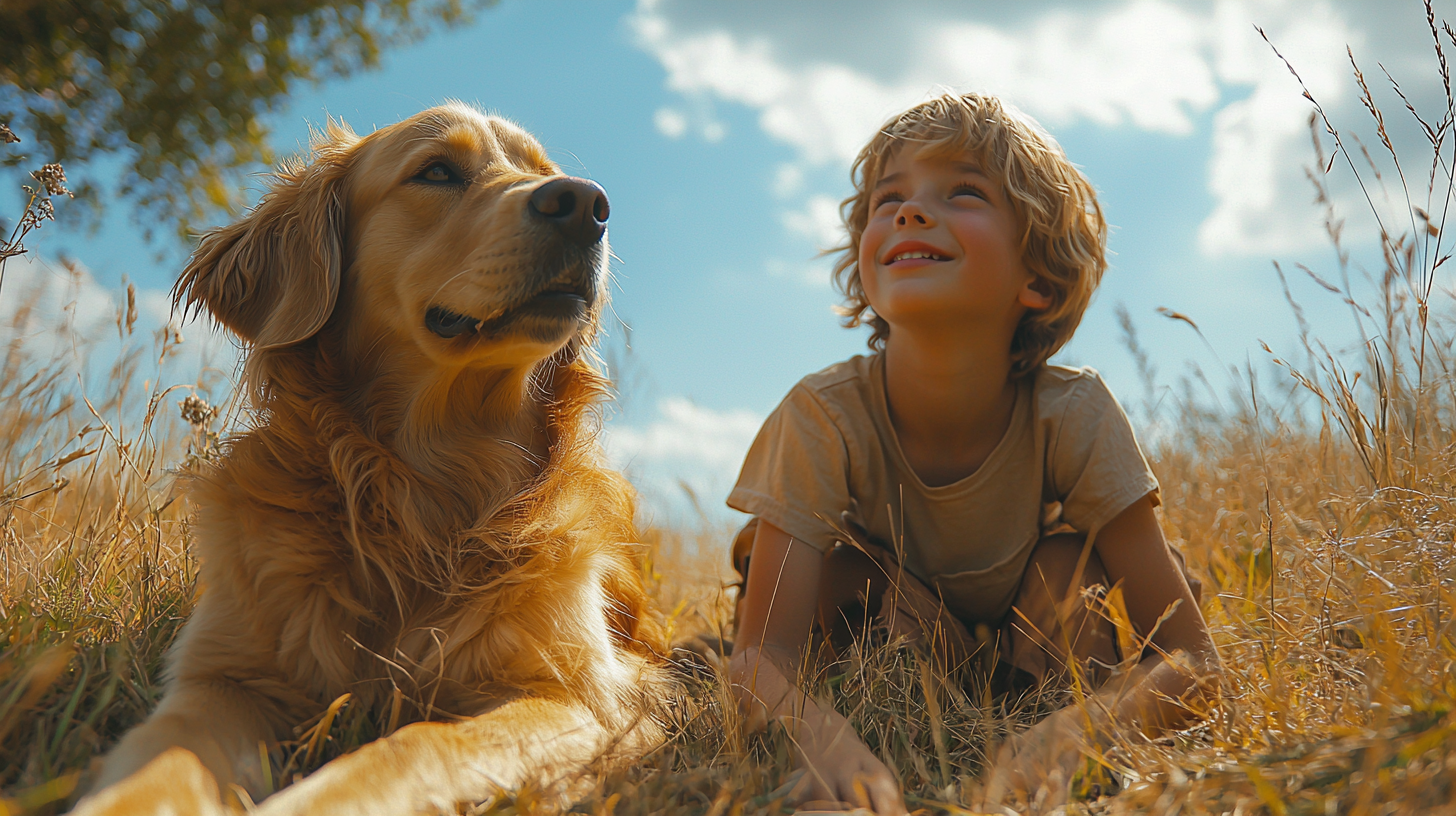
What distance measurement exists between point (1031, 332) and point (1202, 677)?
107 cm

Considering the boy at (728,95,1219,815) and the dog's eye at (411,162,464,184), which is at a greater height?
the dog's eye at (411,162,464,184)

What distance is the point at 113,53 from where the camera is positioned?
6.96 m

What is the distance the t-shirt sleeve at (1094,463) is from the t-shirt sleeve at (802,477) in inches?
21.6

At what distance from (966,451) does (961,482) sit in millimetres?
157

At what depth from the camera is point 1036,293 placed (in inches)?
92.4

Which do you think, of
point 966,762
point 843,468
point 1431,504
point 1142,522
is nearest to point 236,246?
point 843,468

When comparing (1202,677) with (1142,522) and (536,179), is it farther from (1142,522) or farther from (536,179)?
(536,179)

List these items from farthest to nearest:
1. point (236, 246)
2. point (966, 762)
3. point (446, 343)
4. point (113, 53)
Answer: point (113, 53)
point (236, 246)
point (446, 343)
point (966, 762)

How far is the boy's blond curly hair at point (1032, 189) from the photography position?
229cm

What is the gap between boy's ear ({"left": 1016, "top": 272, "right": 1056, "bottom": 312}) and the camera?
90.7 inches

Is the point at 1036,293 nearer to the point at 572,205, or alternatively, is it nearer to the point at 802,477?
the point at 802,477

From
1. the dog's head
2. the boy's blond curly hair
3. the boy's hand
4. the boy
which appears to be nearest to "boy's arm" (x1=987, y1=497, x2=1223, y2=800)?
the boy

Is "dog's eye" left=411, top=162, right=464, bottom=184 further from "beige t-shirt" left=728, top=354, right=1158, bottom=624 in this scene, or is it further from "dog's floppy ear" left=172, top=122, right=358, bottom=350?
"beige t-shirt" left=728, top=354, right=1158, bottom=624

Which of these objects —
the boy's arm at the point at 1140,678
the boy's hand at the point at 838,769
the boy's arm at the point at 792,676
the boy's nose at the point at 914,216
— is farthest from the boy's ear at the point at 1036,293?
the boy's hand at the point at 838,769
